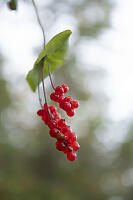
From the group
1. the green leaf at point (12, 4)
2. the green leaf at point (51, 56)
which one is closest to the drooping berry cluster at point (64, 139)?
the green leaf at point (51, 56)

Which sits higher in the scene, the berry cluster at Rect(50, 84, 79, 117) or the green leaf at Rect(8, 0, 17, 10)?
the green leaf at Rect(8, 0, 17, 10)

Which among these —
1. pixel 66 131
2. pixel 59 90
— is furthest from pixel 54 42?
pixel 66 131

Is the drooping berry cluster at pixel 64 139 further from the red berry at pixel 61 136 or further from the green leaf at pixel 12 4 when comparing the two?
the green leaf at pixel 12 4

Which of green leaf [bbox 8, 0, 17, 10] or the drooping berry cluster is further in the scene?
green leaf [bbox 8, 0, 17, 10]

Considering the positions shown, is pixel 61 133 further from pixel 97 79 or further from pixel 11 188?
pixel 97 79

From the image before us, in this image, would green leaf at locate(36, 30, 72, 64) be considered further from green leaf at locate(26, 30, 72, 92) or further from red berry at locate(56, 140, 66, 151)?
red berry at locate(56, 140, 66, 151)

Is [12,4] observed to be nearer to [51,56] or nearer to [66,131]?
[51,56]

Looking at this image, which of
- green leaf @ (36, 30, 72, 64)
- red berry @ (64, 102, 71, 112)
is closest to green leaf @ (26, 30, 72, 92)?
green leaf @ (36, 30, 72, 64)

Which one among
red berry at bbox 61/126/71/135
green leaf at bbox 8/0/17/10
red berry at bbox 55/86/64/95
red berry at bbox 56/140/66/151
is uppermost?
green leaf at bbox 8/0/17/10

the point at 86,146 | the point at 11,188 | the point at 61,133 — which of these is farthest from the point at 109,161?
the point at 61,133
